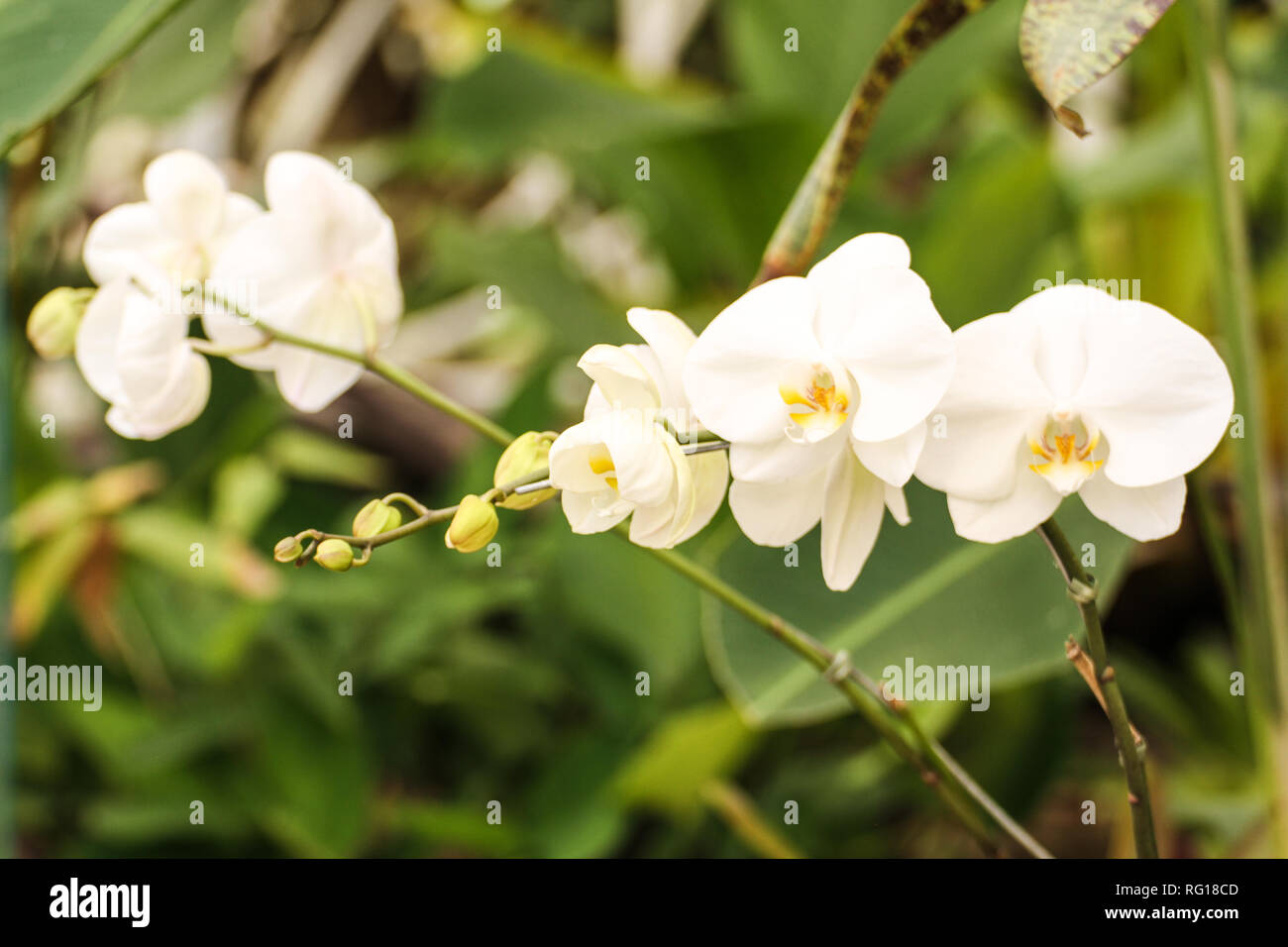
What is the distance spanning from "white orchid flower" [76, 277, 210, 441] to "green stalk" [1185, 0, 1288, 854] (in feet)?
1.12

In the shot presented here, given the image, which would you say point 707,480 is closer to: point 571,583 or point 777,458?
point 777,458

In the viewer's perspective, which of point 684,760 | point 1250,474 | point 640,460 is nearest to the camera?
point 640,460

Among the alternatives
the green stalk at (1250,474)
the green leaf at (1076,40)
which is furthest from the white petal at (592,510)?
the green stalk at (1250,474)

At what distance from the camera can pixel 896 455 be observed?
0.17m

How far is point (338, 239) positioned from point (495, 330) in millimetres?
752

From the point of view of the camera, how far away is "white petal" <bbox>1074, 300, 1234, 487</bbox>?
0.57 ft

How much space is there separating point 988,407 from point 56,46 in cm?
23

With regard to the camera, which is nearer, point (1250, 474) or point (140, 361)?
point (140, 361)

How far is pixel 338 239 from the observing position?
0.23 metres

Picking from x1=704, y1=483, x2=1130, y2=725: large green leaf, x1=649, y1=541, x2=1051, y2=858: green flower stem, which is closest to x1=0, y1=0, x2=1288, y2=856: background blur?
x1=704, y1=483, x2=1130, y2=725: large green leaf

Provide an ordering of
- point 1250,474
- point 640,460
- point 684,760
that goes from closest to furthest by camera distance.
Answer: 1. point 640,460
2. point 1250,474
3. point 684,760

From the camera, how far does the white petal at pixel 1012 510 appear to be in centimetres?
18

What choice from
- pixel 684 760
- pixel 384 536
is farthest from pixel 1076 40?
pixel 684 760
